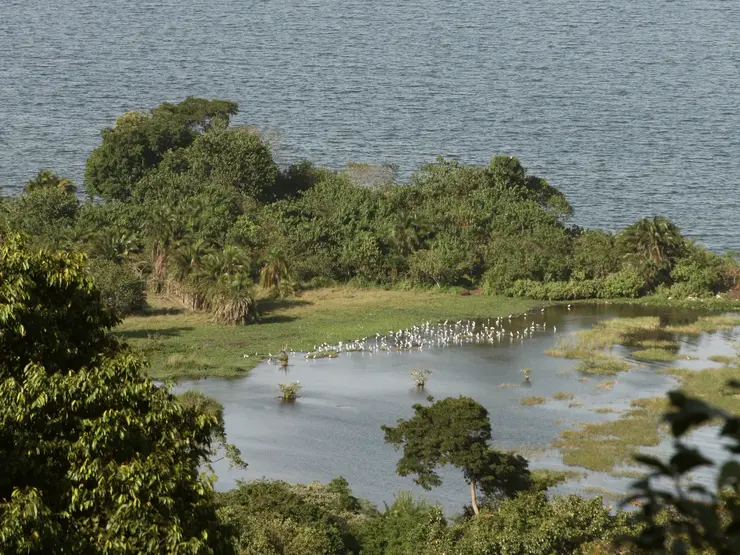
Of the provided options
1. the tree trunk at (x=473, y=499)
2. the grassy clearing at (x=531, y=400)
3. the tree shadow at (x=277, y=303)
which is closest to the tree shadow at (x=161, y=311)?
the tree shadow at (x=277, y=303)

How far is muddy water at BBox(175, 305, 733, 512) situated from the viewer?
4062 cm

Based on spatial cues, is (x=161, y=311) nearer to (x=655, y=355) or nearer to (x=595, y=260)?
(x=655, y=355)

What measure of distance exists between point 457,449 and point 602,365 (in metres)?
22.2

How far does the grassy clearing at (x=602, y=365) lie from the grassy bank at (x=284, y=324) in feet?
35.7

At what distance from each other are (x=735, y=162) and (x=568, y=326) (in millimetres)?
62164

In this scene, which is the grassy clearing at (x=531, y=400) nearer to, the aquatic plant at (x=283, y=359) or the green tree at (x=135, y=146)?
the aquatic plant at (x=283, y=359)

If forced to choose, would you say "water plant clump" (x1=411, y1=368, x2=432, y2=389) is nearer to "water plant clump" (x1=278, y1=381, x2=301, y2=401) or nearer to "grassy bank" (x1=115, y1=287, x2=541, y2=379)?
"water plant clump" (x1=278, y1=381, x2=301, y2=401)

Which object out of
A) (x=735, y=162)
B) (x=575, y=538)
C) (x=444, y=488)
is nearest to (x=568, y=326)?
(x=444, y=488)

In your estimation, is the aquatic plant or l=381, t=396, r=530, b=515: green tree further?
the aquatic plant

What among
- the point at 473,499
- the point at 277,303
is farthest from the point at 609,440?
the point at 277,303

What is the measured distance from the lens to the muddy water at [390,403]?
40625 millimetres

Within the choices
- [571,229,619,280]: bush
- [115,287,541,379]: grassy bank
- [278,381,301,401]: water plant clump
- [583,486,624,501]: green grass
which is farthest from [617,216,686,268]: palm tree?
[583,486,624,501]: green grass

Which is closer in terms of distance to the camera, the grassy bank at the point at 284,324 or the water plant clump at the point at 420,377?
the water plant clump at the point at 420,377

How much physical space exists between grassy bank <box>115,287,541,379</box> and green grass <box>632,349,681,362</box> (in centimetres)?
1103
